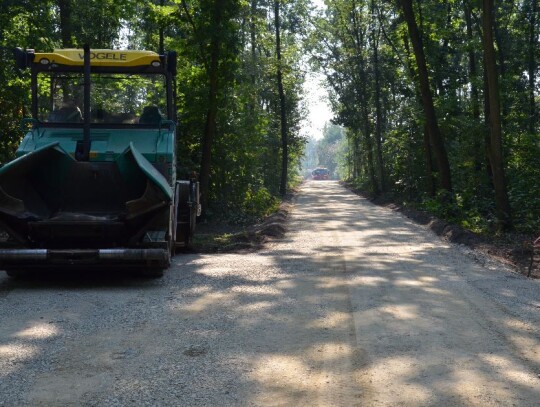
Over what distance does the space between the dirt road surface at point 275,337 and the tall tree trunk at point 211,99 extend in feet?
27.7

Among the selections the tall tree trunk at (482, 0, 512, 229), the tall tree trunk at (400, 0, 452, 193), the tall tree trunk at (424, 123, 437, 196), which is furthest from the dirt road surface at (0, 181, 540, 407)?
the tall tree trunk at (424, 123, 437, 196)

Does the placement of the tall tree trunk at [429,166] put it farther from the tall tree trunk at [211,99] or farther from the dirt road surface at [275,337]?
the dirt road surface at [275,337]

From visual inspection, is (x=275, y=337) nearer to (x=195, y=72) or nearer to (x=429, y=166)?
(x=195, y=72)

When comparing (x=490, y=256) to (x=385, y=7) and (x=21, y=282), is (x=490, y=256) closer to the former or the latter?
(x=21, y=282)

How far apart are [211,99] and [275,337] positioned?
Answer: 13204 millimetres

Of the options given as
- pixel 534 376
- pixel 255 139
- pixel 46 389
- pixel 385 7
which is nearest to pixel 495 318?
pixel 534 376

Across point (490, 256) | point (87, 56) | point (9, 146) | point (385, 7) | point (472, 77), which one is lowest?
point (490, 256)

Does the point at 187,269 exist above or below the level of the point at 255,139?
below

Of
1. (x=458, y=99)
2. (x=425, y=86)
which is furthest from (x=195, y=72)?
(x=458, y=99)

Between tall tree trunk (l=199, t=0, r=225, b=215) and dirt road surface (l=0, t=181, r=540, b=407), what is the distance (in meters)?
8.44

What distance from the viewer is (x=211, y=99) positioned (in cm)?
1878

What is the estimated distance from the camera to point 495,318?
24.2ft

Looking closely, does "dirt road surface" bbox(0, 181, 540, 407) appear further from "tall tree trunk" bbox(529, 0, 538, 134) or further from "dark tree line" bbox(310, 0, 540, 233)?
"tall tree trunk" bbox(529, 0, 538, 134)

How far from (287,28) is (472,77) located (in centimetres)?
2305
